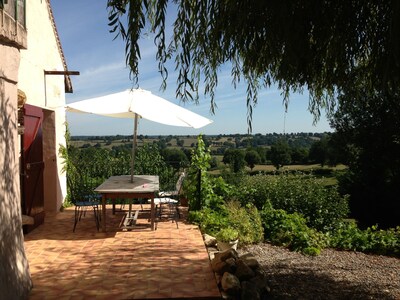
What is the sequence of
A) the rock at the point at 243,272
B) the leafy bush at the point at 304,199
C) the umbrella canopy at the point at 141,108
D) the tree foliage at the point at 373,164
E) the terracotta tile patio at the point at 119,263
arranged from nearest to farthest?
the terracotta tile patio at the point at 119,263
the rock at the point at 243,272
the umbrella canopy at the point at 141,108
the leafy bush at the point at 304,199
the tree foliage at the point at 373,164

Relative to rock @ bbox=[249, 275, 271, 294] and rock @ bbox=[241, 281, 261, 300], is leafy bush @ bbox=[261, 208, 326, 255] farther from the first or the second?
rock @ bbox=[241, 281, 261, 300]

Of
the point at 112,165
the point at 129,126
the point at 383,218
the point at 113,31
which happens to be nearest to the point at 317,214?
the point at 129,126

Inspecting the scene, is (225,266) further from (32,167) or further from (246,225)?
(32,167)

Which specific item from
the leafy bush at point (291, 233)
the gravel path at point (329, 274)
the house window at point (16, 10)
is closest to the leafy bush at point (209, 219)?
the gravel path at point (329, 274)

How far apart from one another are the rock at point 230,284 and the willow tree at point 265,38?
2053 mm

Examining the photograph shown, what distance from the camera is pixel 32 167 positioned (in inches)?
264

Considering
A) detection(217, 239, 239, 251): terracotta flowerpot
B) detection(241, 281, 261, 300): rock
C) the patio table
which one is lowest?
detection(241, 281, 261, 300): rock

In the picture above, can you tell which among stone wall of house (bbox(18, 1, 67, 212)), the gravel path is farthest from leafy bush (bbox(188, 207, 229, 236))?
stone wall of house (bbox(18, 1, 67, 212))

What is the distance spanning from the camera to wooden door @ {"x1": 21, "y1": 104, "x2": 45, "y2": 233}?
21.0 ft

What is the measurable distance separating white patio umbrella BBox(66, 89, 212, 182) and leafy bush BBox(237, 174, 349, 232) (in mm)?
2825

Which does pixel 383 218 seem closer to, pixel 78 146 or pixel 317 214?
pixel 317 214

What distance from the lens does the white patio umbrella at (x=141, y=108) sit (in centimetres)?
616

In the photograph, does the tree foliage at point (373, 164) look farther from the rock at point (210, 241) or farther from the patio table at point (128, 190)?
the rock at point (210, 241)

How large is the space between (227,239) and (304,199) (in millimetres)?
3604
